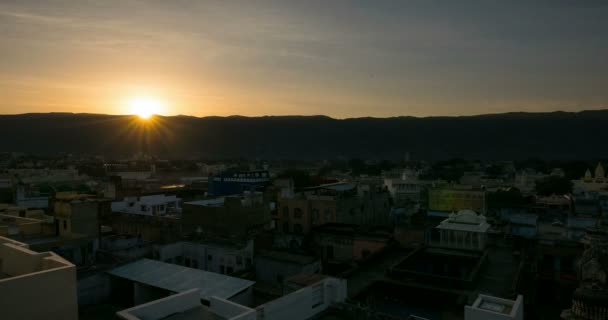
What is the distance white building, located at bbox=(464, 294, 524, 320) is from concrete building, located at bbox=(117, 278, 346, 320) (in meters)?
4.41

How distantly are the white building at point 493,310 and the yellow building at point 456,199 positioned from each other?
3020 centimetres

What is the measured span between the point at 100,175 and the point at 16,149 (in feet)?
417

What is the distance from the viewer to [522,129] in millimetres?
191375

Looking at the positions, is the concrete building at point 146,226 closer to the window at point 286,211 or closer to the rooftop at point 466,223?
the window at point 286,211

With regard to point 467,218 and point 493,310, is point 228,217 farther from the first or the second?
point 493,310

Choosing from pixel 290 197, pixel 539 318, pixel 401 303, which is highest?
pixel 290 197

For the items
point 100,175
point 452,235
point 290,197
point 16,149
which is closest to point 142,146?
point 16,149

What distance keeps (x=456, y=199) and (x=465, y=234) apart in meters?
17.6

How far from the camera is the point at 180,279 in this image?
18234 mm

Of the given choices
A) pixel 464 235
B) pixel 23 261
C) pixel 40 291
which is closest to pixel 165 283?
pixel 23 261

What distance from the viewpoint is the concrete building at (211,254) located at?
22672 millimetres

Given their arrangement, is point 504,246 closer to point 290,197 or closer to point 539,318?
point 539,318

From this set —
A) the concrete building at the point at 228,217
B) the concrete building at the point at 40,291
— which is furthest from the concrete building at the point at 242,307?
the concrete building at the point at 228,217

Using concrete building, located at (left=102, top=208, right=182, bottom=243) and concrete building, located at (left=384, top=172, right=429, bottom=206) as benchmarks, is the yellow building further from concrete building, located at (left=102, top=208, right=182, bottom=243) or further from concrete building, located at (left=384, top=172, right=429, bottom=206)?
concrete building, located at (left=102, top=208, right=182, bottom=243)
